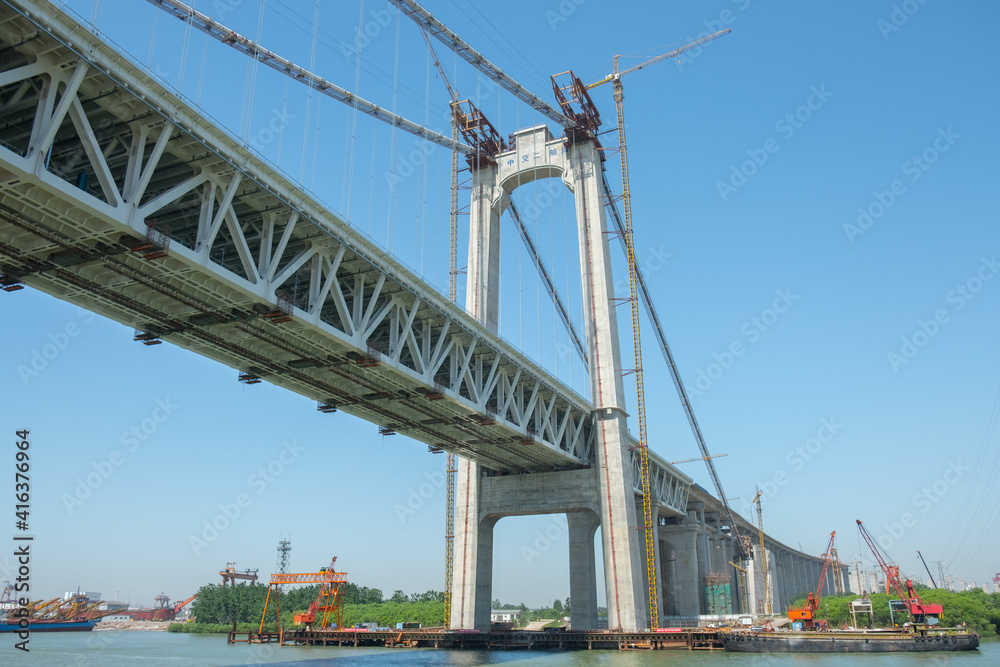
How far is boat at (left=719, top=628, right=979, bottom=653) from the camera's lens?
158ft

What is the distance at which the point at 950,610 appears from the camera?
269ft

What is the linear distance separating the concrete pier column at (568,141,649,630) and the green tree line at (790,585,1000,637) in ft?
130

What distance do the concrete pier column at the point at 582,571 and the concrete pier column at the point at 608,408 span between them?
6333mm

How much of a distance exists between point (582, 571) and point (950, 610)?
50.9 m

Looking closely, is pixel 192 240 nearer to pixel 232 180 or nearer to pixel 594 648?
pixel 232 180

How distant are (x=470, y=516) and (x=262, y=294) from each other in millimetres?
33476

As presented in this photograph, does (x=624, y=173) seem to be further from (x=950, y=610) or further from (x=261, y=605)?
(x=261, y=605)

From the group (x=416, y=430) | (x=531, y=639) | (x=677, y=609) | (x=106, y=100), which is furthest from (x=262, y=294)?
(x=677, y=609)

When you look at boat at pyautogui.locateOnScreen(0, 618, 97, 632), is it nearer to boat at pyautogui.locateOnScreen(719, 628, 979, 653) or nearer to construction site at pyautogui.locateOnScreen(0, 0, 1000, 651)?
construction site at pyautogui.locateOnScreen(0, 0, 1000, 651)

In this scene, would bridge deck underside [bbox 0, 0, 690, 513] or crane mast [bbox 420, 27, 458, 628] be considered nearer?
bridge deck underside [bbox 0, 0, 690, 513]

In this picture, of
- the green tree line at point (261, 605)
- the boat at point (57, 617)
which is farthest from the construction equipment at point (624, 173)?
the boat at point (57, 617)

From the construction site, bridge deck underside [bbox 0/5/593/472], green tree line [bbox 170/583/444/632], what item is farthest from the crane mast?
green tree line [bbox 170/583/444/632]

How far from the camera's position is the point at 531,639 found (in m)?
51.4

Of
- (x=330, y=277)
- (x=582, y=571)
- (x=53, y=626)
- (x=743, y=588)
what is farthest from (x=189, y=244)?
(x=53, y=626)
